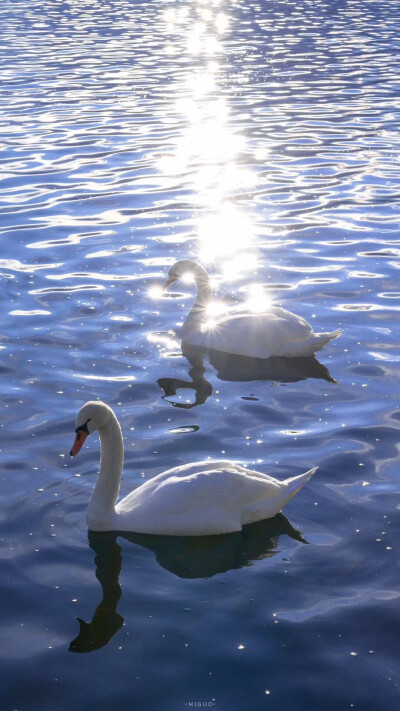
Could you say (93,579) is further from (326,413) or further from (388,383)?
(388,383)

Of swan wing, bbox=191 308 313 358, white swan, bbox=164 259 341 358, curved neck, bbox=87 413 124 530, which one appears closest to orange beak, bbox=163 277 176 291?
white swan, bbox=164 259 341 358

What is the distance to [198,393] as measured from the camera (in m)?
12.2

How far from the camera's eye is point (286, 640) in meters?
7.65

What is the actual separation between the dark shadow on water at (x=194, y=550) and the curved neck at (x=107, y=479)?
184mm

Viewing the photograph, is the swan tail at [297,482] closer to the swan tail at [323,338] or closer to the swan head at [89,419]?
the swan head at [89,419]

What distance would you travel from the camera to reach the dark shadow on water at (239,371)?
1233 cm

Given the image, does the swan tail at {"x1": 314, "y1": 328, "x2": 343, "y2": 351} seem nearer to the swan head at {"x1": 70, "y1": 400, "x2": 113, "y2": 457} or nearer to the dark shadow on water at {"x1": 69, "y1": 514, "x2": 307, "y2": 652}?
the dark shadow on water at {"x1": 69, "y1": 514, "x2": 307, "y2": 652}

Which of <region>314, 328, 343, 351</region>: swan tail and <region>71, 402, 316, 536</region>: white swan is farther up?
<region>71, 402, 316, 536</region>: white swan

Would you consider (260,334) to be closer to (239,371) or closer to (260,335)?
(260,335)

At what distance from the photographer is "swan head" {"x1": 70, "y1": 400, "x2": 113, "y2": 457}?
29.7 feet

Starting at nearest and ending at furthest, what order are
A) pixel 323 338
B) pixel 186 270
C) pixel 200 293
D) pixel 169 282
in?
1. pixel 323 338
2. pixel 200 293
3. pixel 186 270
4. pixel 169 282

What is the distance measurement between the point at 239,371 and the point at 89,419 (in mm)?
4035

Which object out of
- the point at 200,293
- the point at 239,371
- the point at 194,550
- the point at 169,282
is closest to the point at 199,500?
the point at 194,550

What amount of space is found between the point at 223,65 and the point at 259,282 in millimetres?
21501
